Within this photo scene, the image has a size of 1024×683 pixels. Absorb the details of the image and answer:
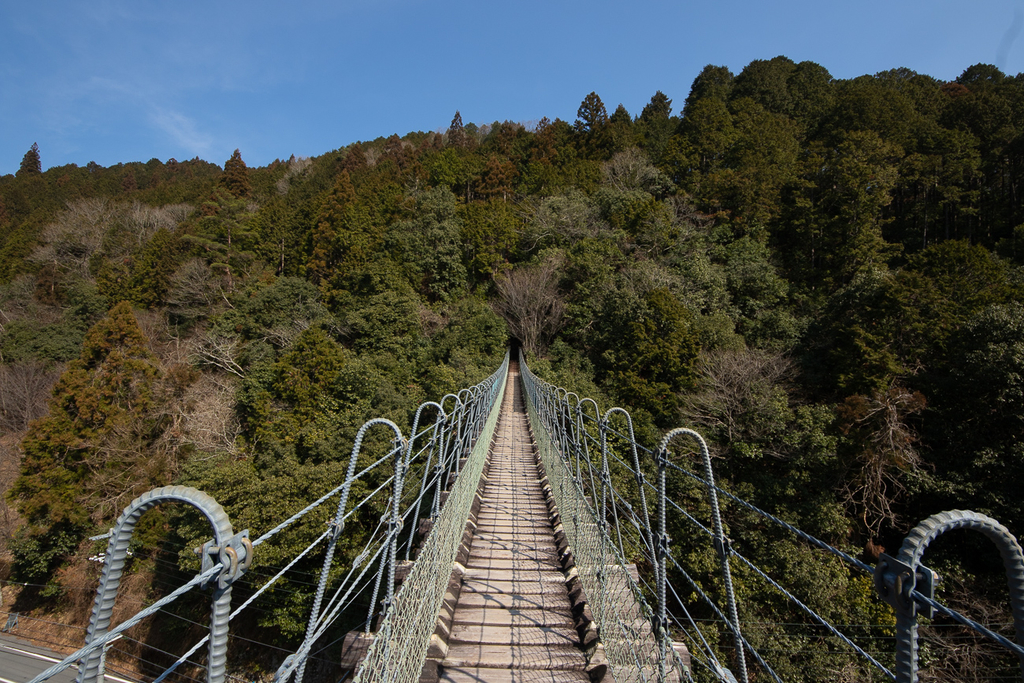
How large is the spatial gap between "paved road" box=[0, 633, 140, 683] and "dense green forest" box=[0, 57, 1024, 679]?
1.06m

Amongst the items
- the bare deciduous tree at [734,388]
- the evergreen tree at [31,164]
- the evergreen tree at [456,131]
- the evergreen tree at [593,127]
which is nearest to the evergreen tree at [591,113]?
the evergreen tree at [593,127]

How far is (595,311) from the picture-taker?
14930mm

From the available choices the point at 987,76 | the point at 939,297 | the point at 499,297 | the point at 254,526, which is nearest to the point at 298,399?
the point at 254,526

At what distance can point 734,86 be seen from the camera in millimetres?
30078

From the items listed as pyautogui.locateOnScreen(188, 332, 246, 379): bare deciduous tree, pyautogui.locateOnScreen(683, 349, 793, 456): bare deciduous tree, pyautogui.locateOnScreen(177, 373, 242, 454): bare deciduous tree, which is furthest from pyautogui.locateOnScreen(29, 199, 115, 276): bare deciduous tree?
pyautogui.locateOnScreen(683, 349, 793, 456): bare deciduous tree

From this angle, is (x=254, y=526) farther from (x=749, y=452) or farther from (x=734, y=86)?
(x=734, y=86)

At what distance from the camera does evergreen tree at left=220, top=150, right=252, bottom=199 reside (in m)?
30.0

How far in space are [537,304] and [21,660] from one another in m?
15.2

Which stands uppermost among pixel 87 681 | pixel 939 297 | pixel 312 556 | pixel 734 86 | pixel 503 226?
pixel 734 86

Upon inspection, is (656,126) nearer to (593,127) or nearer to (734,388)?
(593,127)

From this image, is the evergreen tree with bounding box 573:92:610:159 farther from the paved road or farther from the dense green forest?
the paved road

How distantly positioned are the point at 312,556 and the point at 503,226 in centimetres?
1385

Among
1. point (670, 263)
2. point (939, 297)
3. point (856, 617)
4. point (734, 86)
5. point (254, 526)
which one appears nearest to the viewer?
point (856, 617)

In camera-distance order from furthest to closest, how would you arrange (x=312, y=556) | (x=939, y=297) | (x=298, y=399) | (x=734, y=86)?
1. (x=734, y=86)
2. (x=298, y=399)
3. (x=939, y=297)
4. (x=312, y=556)
